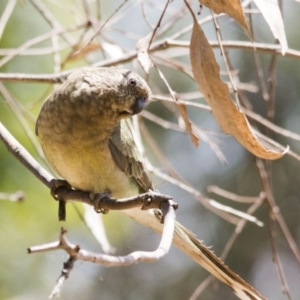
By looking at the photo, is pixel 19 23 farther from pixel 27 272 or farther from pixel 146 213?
pixel 146 213

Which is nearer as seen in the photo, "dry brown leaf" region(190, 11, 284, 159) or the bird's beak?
"dry brown leaf" region(190, 11, 284, 159)

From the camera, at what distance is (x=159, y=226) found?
7.48 feet

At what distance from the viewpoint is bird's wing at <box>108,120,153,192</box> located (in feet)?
7.29

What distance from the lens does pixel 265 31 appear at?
16.9 ft

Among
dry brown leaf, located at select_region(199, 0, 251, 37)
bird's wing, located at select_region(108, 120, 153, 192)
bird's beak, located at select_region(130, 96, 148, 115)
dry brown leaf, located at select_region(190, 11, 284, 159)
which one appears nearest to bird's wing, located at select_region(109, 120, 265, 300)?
bird's wing, located at select_region(108, 120, 153, 192)

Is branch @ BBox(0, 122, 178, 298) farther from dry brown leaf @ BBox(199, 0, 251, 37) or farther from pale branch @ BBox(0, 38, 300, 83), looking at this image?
dry brown leaf @ BBox(199, 0, 251, 37)

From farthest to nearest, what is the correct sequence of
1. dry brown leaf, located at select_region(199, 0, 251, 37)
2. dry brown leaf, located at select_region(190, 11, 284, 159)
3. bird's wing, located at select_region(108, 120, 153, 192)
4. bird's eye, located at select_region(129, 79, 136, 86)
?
bird's wing, located at select_region(108, 120, 153, 192) → bird's eye, located at select_region(129, 79, 136, 86) → dry brown leaf, located at select_region(190, 11, 284, 159) → dry brown leaf, located at select_region(199, 0, 251, 37)

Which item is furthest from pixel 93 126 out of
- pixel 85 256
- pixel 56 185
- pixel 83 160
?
pixel 85 256

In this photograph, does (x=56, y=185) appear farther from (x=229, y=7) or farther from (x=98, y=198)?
(x=229, y=7)

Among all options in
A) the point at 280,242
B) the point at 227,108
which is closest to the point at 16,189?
the point at 227,108

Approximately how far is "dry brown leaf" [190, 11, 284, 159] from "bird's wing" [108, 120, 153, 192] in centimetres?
45

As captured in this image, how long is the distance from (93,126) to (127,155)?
192mm

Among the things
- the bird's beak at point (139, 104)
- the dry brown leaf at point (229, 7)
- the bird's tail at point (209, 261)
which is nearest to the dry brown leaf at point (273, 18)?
the dry brown leaf at point (229, 7)

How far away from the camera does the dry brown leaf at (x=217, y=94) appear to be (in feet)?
6.06
